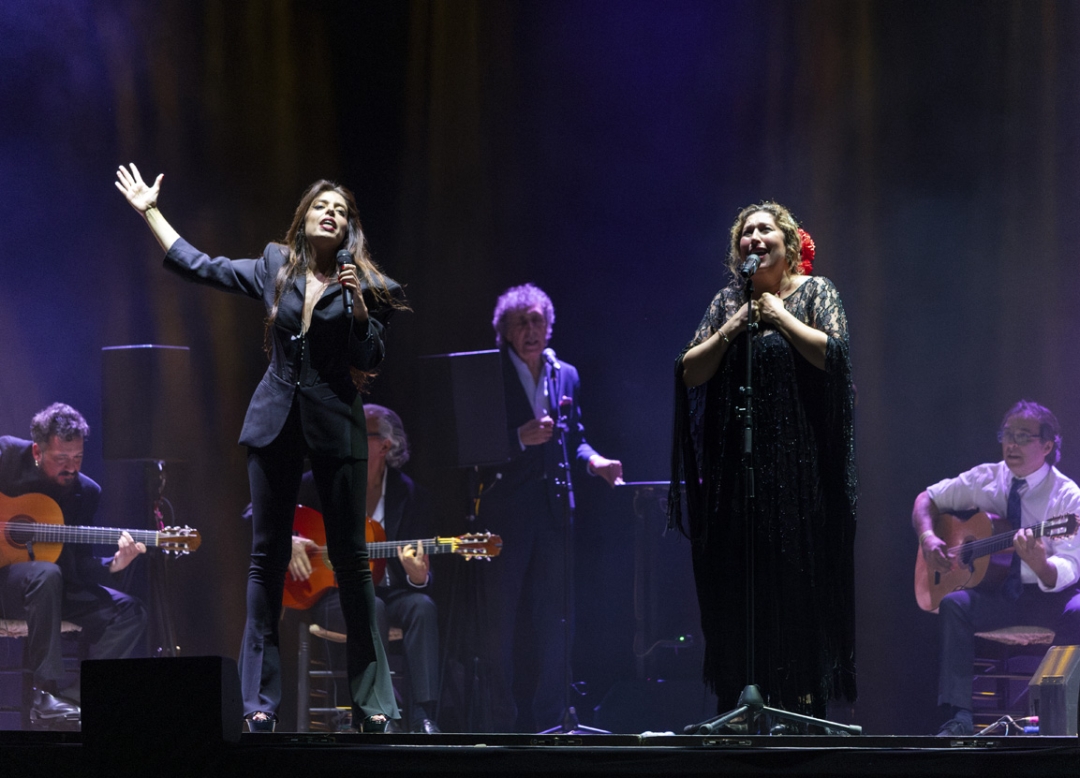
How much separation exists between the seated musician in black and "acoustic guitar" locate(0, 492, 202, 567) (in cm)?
3

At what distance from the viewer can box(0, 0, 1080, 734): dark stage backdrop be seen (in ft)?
21.3

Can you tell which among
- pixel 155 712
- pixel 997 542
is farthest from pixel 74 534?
pixel 997 542

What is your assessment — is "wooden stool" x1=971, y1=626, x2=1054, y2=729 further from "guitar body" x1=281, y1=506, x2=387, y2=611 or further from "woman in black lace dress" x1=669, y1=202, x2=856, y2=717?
"guitar body" x1=281, y1=506, x2=387, y2=611

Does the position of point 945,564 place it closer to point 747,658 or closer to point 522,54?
point 747,658

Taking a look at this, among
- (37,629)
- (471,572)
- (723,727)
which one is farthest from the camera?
(471,572)

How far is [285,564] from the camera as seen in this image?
12.0ft

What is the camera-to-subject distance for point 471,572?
6.39m

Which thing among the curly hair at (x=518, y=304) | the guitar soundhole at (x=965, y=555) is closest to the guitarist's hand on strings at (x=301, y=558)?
the curly hair at (x=518, y=304)

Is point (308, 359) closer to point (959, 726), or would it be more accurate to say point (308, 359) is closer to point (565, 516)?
point (565, 516)

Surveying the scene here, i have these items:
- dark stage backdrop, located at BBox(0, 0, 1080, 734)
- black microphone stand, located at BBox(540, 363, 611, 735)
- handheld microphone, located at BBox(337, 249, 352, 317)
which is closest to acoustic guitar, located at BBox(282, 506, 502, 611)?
black microphone stand, located at BBox(540, 363, 611, 735)

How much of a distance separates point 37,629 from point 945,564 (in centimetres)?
479

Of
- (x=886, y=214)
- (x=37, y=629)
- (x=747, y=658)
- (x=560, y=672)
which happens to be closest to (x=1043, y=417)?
(x=886, y=214)

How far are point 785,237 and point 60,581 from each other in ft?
14.3

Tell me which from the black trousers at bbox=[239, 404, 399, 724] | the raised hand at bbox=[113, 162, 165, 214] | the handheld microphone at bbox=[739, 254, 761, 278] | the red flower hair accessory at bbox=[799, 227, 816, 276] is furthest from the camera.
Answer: the raised hand at bbox=[113, 162, 165, 214]
